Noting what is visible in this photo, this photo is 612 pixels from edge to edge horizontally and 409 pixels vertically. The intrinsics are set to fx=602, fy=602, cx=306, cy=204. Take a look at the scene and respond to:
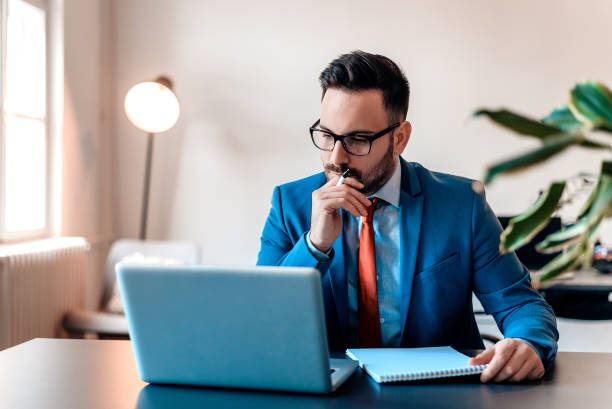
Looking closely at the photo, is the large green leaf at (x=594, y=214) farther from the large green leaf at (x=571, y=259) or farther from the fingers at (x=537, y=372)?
the fingers at (x=537, y=372)

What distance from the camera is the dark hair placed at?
163cm

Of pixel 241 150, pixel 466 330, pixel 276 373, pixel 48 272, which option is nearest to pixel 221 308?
pixel 276 373

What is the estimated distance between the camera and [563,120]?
666 mm

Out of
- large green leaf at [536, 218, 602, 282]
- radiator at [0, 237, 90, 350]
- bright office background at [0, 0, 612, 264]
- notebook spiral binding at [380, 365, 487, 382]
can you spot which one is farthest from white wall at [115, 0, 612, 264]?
large green leaf at [536, 218, 602, 282]

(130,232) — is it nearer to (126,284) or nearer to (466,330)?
(466,330)

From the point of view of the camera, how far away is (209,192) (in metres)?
4.05

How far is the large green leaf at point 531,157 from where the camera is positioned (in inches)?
20.9

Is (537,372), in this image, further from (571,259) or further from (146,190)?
(146,190)

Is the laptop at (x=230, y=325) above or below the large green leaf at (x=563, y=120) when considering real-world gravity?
below

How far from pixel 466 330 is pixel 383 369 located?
627 millimetres

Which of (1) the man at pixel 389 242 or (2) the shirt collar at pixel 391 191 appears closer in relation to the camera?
(1) the man at pixel 389 242

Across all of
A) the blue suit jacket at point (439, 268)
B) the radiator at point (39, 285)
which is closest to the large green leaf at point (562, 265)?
the blue suit jacket at point (439, 268)

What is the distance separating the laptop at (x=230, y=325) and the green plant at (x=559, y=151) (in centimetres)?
38

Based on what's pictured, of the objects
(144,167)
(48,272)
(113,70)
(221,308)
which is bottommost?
(48,272)
